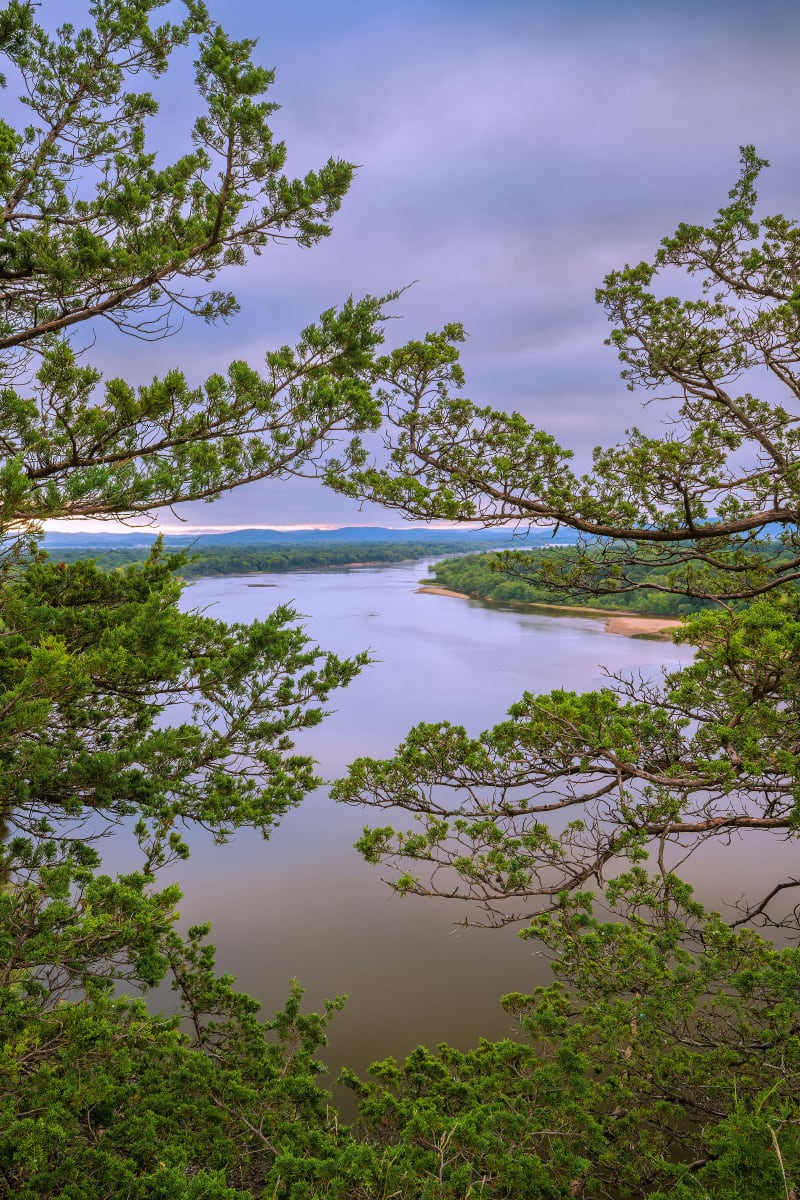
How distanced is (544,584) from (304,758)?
84.9 inches

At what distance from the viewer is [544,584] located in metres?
4.46

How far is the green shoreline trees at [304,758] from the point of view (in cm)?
267

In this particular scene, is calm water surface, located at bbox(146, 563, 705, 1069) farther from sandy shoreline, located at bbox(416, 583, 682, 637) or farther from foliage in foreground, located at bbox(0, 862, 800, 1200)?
sandy shoreline, located at bbox(416, 583, 682, 637)

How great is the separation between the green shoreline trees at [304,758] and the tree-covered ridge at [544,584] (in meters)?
0.22

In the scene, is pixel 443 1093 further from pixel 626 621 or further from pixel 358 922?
pixel 626 621

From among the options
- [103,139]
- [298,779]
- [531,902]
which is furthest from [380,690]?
[103,139]

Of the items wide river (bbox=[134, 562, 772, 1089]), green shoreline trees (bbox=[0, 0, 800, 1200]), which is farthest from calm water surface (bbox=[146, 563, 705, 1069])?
green shoreline trees (bbox=[0, 0, 800, 1200])

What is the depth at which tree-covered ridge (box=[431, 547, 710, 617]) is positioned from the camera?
439cm

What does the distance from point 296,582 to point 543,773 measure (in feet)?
192

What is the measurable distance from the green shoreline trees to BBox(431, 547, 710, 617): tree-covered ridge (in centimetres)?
22

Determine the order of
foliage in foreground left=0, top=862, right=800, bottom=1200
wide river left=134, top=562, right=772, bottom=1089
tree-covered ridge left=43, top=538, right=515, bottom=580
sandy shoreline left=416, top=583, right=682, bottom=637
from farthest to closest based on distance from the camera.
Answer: tree-covered ridge left=43, top=538, right=515, bottom=580 → sandy shoreline left=416, top=583, right=682, bottom=637 → wide river left=134, top=562, right=772, bottom=1089 → foliage in foreground left=0, top=862, right=800, bottom=1200

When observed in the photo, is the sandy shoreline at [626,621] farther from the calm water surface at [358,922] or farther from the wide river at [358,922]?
the wide river at [358,922]

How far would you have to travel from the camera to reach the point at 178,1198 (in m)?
2.34

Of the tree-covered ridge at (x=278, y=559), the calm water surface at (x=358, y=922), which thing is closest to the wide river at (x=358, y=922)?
the calm water surface at (x=358, y=922)
